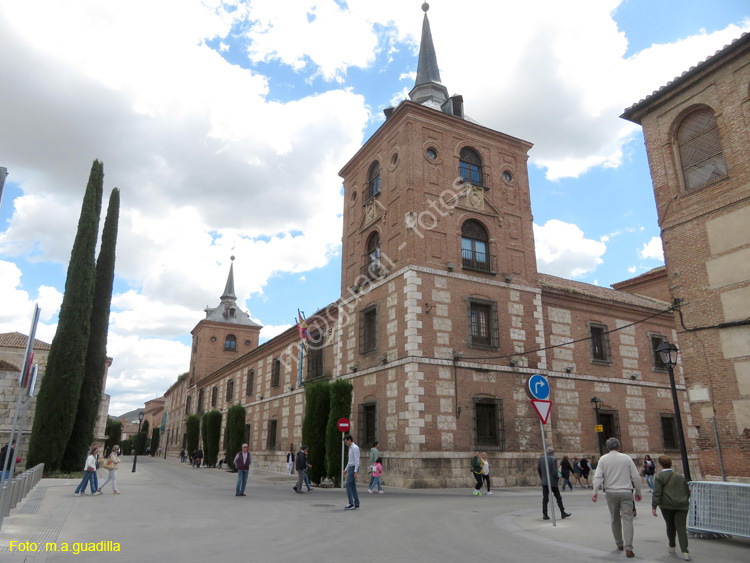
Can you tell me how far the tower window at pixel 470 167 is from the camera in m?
22.7

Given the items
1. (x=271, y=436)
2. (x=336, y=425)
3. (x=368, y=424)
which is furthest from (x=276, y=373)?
(x=336, y=425)

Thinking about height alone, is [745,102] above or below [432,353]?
above

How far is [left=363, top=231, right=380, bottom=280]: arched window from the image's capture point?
22.2m

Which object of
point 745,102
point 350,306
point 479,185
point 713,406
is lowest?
point 713,406

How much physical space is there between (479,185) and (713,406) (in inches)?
542

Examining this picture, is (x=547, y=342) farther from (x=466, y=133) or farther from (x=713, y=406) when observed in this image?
(x=713, y=406)

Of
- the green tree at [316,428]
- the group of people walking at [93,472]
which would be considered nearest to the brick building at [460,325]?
the green tree at [316,428]

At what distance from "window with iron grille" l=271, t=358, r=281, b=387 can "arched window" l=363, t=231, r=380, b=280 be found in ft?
40.3

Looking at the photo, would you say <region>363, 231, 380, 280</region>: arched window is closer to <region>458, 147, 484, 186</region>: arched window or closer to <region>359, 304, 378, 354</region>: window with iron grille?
<region>359, 304, 378, 354</region>: window with iron grille

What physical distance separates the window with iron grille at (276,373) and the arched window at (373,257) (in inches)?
484

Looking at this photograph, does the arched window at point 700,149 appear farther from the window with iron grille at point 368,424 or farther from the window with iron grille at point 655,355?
the window with iron grille at point 655,355

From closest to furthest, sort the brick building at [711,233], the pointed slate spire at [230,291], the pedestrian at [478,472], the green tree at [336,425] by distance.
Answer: the brick building at [711,233] < the pedestrian at [478,472] < the green tree at [336,425] < the pointed slate spire at [230,291]

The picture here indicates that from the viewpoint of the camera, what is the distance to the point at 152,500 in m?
13.1

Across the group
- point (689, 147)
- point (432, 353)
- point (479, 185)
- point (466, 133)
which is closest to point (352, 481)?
point (432, 353)
